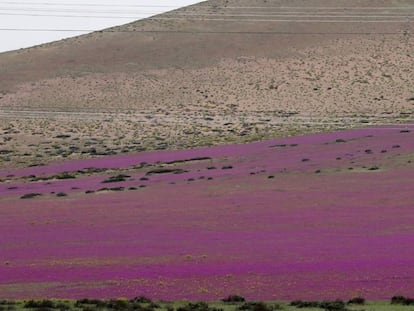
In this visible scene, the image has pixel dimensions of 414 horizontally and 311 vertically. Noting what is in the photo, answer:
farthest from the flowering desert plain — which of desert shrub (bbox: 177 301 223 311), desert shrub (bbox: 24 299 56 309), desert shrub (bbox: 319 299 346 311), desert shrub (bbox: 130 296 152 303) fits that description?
desert shrub (bbox: 24 299 56 309)

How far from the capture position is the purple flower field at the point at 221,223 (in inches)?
1029

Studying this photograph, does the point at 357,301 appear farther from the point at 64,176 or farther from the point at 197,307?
the point at 64,176

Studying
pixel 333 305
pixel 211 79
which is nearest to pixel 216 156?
pixel 333 305

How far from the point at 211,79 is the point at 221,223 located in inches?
2952

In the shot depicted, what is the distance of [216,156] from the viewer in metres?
65.2

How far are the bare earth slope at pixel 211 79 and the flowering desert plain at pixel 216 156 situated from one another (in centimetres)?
33

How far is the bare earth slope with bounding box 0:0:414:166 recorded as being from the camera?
8625 centimetres

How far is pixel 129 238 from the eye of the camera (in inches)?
1416

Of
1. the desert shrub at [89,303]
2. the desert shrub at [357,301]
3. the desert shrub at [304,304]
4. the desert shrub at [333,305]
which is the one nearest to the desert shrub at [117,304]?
the desert shrub at [89,303]

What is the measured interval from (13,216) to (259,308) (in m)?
23.8

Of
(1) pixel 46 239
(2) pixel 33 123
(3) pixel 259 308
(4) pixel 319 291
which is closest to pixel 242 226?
(1) pixel 46 239

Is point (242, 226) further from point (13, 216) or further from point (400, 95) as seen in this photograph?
point (400, 95)

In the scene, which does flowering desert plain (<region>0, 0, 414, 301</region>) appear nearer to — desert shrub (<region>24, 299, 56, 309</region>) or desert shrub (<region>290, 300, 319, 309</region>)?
desert shrub (<region>290, 300, 319, 309</region>)

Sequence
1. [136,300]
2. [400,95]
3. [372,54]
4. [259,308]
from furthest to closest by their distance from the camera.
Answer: [372,54], [400,95], [136,300], [259,308]
